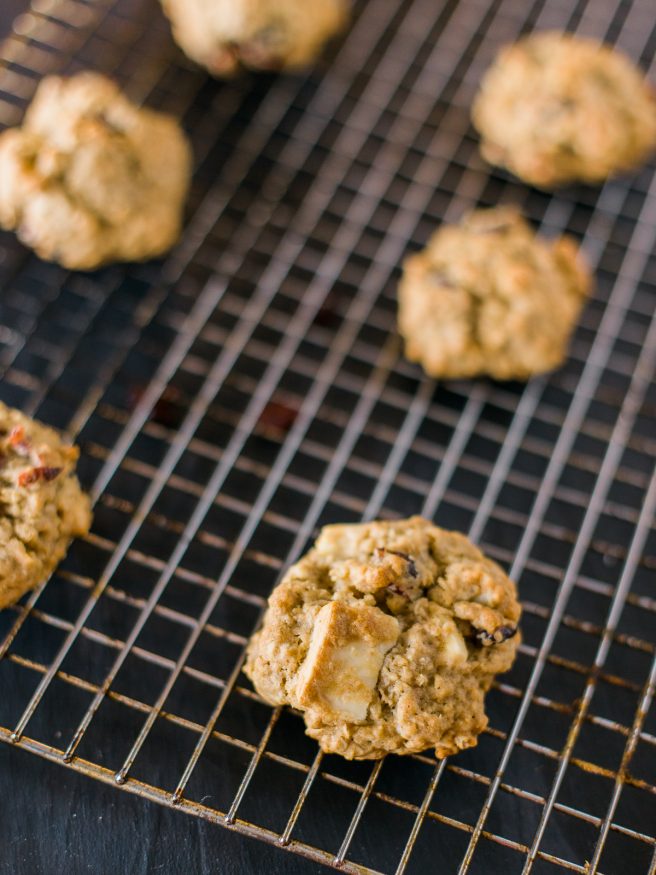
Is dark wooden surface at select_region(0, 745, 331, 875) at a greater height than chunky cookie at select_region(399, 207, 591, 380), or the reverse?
chunky cookie at select_region(399, 207, 591, 380)

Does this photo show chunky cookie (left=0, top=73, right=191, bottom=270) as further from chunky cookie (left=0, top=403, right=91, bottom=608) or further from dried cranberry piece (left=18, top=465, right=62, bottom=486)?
dried cranberry piece (left=18, top=465, right=62, bottom=486)

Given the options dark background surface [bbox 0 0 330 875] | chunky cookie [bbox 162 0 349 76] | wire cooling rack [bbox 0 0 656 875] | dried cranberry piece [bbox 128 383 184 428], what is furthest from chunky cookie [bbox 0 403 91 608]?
chunky cookie [bbox 162 0 349 76]

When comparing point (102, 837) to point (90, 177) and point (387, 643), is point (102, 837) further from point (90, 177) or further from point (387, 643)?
point (90, 177)

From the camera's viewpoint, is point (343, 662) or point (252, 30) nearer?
point (343, 662)

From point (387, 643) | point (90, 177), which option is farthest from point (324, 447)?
point (90, 177)

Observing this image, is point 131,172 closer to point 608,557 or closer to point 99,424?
point 99,424

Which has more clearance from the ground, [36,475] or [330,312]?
[36,475]

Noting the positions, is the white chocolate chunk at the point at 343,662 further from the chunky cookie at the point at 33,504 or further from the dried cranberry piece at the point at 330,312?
the dried cranberry piece at the point at 330,312
